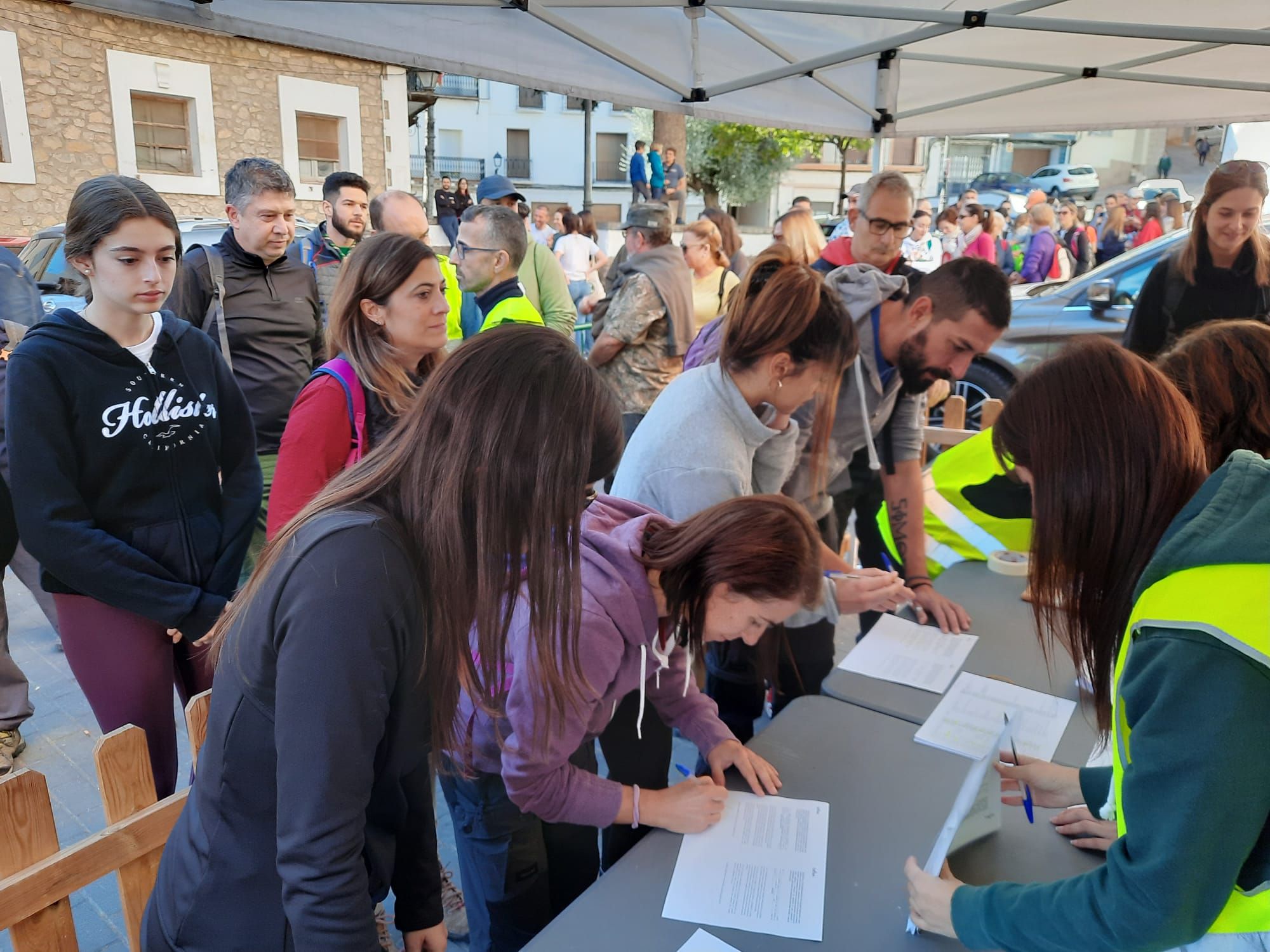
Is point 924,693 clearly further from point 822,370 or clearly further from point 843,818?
point 822,370

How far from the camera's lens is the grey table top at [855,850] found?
1188 millimetres

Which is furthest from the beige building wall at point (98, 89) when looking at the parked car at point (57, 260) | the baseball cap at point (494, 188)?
the baseball cap at point (494, 188)

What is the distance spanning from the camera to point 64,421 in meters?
1.86

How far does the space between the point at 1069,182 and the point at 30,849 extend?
30293mm

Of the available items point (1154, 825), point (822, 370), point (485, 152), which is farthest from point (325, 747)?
point (485, 152)

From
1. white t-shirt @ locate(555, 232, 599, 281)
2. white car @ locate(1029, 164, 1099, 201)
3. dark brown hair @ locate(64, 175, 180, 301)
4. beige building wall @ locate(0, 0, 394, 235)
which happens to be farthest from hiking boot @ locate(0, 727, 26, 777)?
white car @ locate(1029, 164, 1099, 201)

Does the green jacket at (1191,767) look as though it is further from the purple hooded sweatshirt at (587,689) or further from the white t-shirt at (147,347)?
the white t-shirt at (147,347)

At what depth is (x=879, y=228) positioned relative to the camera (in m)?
3.25

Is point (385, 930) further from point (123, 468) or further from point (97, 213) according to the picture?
point (97, 213)

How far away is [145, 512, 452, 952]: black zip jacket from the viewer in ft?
2.89

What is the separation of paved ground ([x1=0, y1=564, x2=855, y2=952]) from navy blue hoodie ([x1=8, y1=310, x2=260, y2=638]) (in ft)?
1.19

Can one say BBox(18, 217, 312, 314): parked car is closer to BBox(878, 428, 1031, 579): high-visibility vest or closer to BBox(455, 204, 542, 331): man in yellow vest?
BBox(455, 204, 542, 331): man in yellow vest

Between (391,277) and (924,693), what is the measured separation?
151 centimetres

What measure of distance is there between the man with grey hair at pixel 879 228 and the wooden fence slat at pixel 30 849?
109 inches
